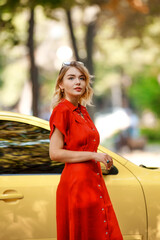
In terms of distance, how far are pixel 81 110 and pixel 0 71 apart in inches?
1376

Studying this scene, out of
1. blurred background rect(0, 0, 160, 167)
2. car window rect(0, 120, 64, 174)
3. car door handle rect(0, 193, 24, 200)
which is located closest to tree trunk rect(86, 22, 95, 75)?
blurred background rect(0, 0, 160, 167)

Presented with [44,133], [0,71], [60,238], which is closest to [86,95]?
[44,133]

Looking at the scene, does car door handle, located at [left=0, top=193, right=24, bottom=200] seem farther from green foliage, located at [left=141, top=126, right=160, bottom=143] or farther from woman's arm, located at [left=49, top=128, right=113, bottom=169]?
green foliage, located at [left=141, top=126, right=160, bottom=143]

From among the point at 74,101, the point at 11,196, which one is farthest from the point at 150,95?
the point at 74,101

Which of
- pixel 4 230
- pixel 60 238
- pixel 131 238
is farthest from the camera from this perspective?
pixel 131 238

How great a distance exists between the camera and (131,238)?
11.8 feet

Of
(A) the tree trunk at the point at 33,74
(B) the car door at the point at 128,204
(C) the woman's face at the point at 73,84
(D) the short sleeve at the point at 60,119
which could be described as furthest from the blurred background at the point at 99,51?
(D) the short sleeve at the point at 60,119

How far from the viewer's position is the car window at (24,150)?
355cm

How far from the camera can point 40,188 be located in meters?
3.46

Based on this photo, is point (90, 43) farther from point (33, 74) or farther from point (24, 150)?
point (24, 150)

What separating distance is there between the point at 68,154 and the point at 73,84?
0.46m

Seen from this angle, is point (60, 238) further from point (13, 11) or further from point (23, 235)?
point (13, 11)

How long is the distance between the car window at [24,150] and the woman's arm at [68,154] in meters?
0.76

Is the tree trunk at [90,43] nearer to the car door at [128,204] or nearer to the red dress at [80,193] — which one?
the car door at [128,204]
